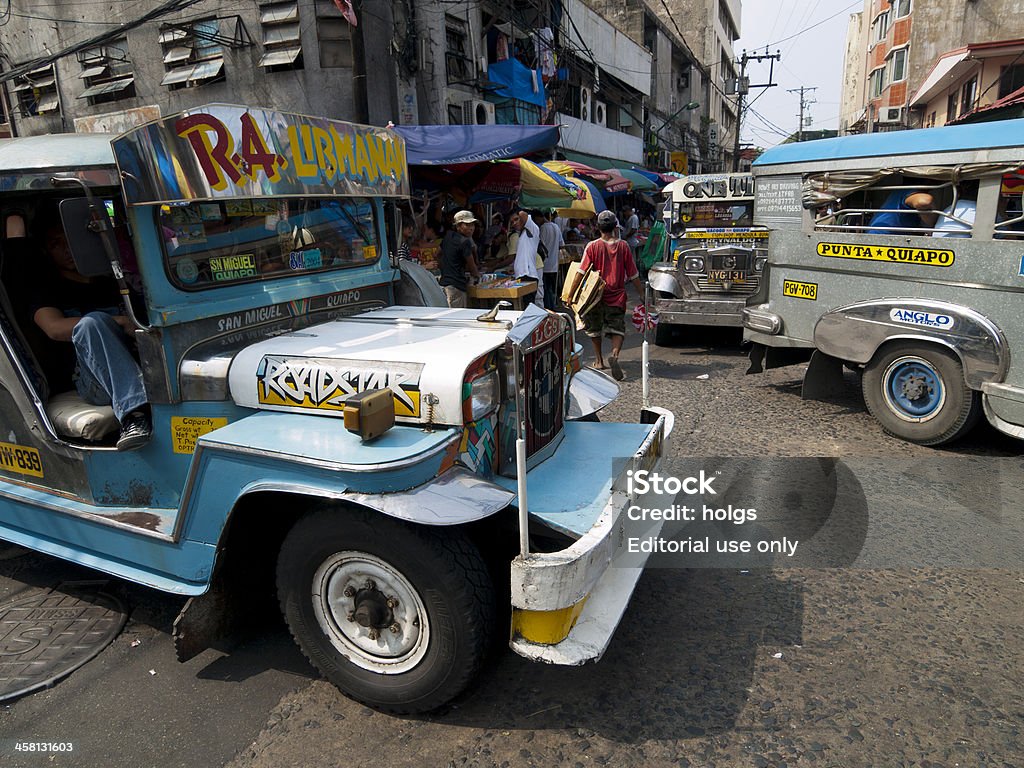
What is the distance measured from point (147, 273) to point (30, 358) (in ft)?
3.67

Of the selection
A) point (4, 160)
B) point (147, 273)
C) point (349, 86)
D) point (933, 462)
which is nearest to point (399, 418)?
point (147, 273)

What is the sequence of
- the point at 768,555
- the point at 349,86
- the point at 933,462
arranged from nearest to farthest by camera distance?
the point at 768,555
the point at 933,462
the point at 349,86

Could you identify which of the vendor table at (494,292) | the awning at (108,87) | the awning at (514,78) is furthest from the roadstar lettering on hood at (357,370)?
the awning at (108,87)

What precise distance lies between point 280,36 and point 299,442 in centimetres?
1321

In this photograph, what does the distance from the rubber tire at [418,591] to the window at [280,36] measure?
509 inches

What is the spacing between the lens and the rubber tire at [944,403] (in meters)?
5.12

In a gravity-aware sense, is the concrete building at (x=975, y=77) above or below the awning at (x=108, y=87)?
above

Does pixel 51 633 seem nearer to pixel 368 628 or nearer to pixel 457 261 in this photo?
pixel 368 628

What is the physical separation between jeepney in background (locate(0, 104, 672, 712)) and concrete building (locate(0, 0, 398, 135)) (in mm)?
8510

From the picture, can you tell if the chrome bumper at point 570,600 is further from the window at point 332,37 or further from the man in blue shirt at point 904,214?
the window at point 332,37

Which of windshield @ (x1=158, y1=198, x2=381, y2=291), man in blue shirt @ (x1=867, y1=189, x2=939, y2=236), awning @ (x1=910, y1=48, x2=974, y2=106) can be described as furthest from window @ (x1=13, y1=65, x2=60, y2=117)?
awning @ (x1=910, y1=48, x2=974, y2=106)

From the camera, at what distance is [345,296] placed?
3.88 m

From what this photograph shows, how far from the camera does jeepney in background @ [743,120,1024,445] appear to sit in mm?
4887

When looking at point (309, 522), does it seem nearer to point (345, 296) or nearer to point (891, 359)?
point (345, 296)
